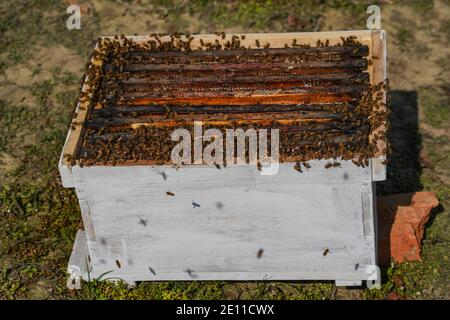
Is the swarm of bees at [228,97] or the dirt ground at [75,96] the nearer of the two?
the swarm of bees at [228,97]

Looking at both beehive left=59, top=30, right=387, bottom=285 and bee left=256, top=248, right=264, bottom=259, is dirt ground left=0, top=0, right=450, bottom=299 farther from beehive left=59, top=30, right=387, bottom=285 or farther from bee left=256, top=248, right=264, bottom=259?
bee left=256, top=248, right=264, bottom=259

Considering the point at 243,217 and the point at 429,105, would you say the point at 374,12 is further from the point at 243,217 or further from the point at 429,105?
the point at 243,217
